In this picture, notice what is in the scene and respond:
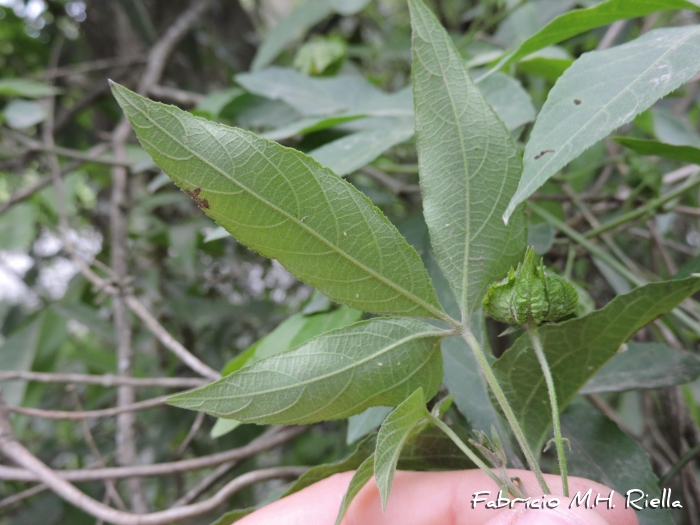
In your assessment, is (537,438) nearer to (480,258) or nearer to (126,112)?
(480,258)

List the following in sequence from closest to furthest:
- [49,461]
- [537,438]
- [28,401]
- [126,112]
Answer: [126,112]
[537,438]
[28,401]
[49,461]

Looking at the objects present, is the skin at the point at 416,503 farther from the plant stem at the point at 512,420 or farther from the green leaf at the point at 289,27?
the green leaf at the point at 289,27

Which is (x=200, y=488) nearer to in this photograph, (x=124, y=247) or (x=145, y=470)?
(x=145, y=470)

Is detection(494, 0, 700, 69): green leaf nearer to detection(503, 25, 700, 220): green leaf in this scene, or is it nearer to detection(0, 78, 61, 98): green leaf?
detection(503, 25, 700, 220): green leaf

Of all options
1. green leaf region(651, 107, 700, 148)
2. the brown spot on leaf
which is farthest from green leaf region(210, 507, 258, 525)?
green leaf region(651, 107, 700, 148)

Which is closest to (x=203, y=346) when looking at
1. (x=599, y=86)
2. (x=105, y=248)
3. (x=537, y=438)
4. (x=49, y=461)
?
(x=105, y=248)

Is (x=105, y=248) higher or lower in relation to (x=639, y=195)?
higher
